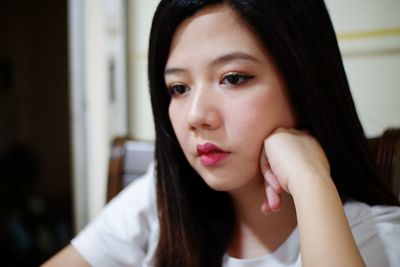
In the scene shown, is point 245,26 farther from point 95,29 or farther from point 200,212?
point 95,29

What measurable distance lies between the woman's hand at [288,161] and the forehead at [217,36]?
153 mm

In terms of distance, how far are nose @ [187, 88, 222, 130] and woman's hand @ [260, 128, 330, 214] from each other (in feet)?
0.34

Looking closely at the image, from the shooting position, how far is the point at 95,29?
1.38m

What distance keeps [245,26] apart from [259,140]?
20 cm

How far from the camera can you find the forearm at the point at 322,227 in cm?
46

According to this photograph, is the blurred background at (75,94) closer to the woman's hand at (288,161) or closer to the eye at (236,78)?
the eye at (236,78)

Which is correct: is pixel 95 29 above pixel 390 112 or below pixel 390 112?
above

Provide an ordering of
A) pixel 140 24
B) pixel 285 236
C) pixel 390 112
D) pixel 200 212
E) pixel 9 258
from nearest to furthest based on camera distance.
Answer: pixel 285 236 < pixel 200 212 < pixel 390 112 < pixel 140 24 < pixel 9 258

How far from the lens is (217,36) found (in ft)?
1.94

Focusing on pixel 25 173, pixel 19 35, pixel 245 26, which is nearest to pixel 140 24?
pixel 245 26

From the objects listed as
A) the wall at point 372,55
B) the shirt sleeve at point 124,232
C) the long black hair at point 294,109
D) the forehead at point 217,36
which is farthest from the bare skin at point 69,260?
the wall at point 372,55

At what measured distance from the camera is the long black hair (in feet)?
1.92

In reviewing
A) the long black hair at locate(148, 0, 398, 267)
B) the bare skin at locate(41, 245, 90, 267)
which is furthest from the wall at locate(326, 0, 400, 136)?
the bare skin at locate(41, 245, 90, 267)

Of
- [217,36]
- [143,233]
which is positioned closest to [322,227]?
[217,36]
